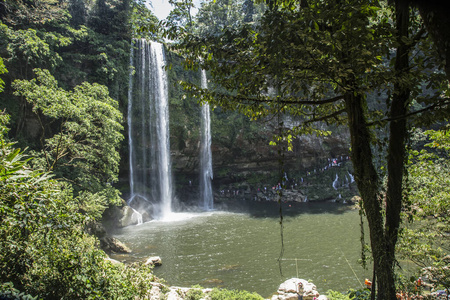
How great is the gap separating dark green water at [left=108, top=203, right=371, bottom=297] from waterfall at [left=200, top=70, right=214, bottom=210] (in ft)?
16.2

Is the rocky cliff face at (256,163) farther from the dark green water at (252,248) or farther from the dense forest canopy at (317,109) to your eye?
the dense forest canopy at (317,109)

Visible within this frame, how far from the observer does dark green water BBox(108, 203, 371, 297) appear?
9258 millimetres

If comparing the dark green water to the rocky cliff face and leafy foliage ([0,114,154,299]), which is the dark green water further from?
the rocky cliff face

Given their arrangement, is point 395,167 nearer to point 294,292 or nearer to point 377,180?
point 377,180

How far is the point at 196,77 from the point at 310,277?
21095 mm

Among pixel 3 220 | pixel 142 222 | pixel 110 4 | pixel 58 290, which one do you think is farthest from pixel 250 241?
pixel 110 4

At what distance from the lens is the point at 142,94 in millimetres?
21844

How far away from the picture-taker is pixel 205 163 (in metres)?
25.2

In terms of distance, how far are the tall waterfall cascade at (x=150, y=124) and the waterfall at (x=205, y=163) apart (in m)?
3.44

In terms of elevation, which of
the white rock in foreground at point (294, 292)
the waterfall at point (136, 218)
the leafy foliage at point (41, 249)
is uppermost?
the leafy foliage at point (41, 249)

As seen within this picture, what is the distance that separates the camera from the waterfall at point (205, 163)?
80.5 ft

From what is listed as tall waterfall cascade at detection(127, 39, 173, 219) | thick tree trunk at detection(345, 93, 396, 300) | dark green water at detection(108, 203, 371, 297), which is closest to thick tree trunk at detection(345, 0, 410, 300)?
thick tree trunk at detection(345, 93, 396, 300)

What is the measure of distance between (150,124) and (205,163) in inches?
242

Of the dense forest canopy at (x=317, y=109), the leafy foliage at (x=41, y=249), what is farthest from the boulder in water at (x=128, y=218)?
the leafy foliage at (x=41, y=249)
